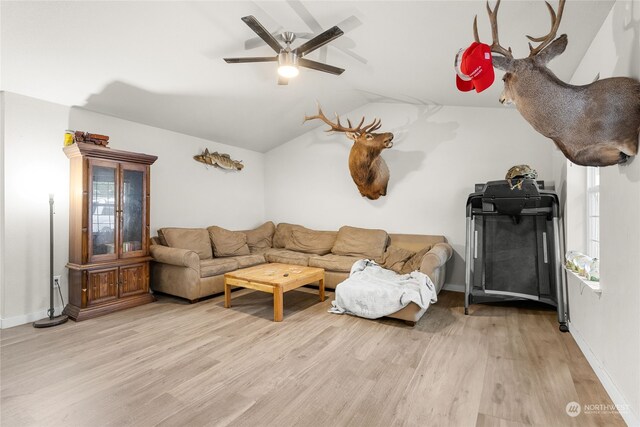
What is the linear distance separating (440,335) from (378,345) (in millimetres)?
671

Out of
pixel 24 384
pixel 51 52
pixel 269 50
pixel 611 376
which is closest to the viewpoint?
pixel 611 376

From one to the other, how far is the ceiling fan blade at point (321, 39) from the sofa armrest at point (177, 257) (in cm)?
266

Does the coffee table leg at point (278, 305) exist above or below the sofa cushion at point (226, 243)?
below

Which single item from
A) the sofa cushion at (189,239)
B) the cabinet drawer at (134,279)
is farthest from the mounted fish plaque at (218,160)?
the cabinet drawer at (134,279)

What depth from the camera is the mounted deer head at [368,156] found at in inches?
167

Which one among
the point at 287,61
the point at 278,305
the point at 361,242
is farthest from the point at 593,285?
the point at 287,61

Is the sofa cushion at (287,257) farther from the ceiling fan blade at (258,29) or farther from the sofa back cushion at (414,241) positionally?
the ceiling fan blade at (258,29)

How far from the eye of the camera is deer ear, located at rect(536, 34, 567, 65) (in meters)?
1.79

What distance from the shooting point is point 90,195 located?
338 cm

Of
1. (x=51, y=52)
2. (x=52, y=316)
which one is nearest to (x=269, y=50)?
(x=51, y=52)

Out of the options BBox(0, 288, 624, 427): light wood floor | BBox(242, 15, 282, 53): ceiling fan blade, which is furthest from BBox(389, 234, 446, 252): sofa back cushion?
BBox(242, 15, 282, 53): ceiling fan blade

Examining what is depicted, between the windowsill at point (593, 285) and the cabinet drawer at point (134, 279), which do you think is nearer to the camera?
the windowsill at point (593, 285)

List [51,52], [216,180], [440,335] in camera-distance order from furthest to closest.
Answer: [216,180], [440,335], [51,52]

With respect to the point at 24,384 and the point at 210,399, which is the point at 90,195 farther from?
the point at 210,399
